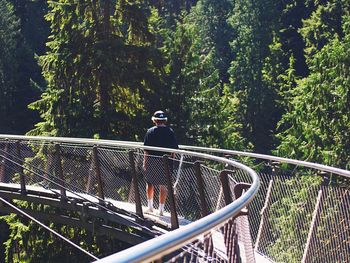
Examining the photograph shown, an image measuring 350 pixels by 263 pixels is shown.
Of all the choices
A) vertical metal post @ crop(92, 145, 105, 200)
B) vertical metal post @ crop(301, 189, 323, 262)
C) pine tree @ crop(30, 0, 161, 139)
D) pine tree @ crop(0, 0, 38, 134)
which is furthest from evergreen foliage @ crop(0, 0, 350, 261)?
vertical metal post @ crop(301, 189, 323, 262)

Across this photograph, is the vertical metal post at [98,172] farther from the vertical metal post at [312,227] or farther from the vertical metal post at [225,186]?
the vertical metal post at [312,227]

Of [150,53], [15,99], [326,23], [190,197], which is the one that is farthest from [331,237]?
[15,99]

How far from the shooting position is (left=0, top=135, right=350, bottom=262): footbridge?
397 cm

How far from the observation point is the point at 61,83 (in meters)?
25.3

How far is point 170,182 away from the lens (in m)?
10.4

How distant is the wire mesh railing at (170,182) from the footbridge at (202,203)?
0.01 meters

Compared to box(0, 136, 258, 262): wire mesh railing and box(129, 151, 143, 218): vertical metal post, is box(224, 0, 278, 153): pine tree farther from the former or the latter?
box(129, 151, 143, 218): vertical metal post

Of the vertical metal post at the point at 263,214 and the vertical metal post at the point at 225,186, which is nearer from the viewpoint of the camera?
the vertical metal post at the point at 225,186

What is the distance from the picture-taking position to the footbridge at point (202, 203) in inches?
156

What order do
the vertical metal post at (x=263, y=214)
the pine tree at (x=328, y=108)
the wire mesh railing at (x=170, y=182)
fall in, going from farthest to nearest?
the pine tree at (x=328, y=108) → the vertical metal post at (x=263, y=214) → the wire mesh railing at (x=170, y=182)

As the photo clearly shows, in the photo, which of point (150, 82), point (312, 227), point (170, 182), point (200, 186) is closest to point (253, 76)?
point (150, 82)

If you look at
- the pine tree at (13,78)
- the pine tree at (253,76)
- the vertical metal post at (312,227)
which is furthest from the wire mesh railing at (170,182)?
the pine tree at (253,76)

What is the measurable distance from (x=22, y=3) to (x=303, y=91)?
33698 mm

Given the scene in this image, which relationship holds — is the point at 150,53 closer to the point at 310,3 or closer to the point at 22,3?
the point at 310,3
